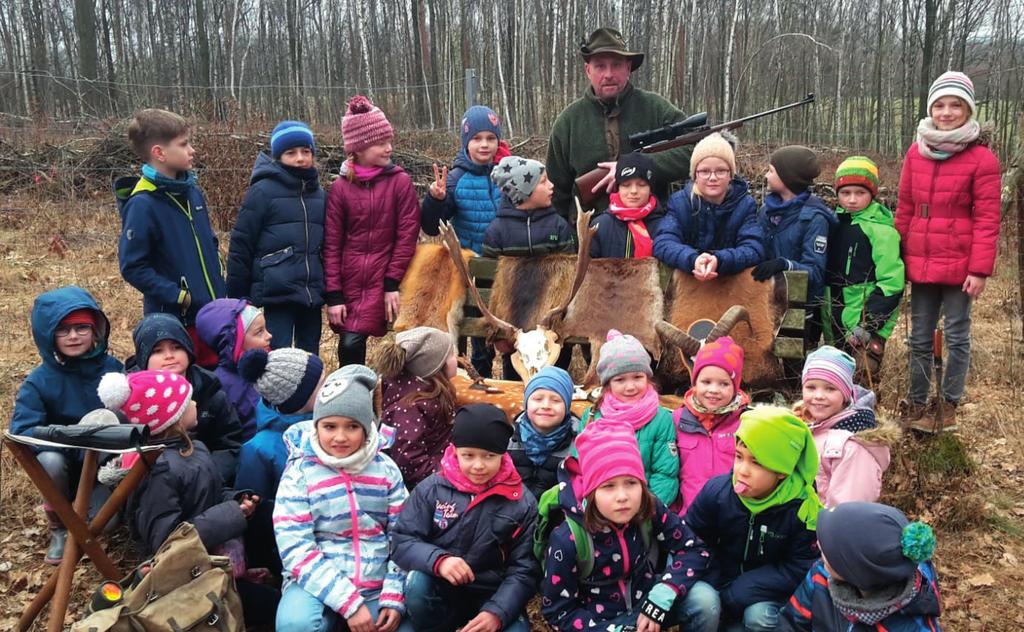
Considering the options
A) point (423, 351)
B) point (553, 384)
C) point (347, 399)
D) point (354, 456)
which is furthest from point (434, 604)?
point (423, 351)

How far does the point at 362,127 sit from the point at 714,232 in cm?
234

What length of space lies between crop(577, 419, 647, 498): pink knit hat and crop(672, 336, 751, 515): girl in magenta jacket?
682 mm

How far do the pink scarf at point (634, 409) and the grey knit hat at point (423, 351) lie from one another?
0.89m

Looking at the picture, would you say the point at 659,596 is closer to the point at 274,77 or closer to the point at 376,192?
the point at 376,192

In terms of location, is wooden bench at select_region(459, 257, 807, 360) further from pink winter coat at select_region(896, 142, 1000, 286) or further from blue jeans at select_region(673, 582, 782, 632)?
blue jeans at select_region(673, 582, 782, 632)

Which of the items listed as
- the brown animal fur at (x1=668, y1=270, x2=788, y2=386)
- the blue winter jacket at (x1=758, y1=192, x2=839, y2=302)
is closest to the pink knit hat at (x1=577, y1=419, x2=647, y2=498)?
the brown animal fur at (x1=668, y1=270, x2=788, y2=386)

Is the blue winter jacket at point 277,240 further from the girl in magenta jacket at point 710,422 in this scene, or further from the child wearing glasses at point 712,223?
the girl in magenta jacket at point 710,422

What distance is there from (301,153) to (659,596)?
138 inches

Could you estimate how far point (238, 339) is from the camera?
4523 mm

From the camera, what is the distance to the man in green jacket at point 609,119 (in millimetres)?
5613

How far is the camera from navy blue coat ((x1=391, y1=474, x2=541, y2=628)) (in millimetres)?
3303

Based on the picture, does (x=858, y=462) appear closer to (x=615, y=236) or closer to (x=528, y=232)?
(x=615, y=236)

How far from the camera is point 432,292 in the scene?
554 centimetres

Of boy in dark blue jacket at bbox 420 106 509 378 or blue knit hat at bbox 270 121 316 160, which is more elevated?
blue knit hat at bbox 270 121 316 160
